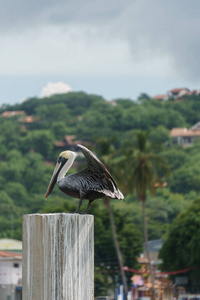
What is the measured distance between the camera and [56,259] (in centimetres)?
772

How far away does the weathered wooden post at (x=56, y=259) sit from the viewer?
7.70 m

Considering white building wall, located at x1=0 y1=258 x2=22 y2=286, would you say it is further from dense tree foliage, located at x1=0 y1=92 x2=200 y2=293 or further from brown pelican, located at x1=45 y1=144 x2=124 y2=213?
brown pelican, located at x1=45 y1=144 x2=124 y2=213

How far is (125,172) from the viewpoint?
59469 mm

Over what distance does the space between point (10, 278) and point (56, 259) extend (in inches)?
2238

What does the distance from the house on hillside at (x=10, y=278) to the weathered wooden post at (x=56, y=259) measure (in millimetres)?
55834

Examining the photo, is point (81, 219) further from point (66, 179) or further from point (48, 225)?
point (66, 179)

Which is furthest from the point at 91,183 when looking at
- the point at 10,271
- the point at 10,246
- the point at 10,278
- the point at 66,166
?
the point at 10,246

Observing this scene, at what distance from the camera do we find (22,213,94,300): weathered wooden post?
7702mm

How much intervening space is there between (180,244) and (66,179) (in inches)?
2164

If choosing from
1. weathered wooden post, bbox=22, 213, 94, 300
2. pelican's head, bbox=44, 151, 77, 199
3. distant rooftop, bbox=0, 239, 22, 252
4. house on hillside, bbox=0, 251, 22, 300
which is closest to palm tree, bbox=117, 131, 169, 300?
house on hillside, bbox=0, 251, 22, 300

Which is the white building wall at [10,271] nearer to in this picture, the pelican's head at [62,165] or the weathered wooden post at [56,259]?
the pelican's head at [62,165]

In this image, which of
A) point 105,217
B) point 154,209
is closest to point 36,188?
point 154,209

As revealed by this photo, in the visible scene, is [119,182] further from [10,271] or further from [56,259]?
[56,259]

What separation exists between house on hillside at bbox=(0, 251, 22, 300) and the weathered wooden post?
5583cm
